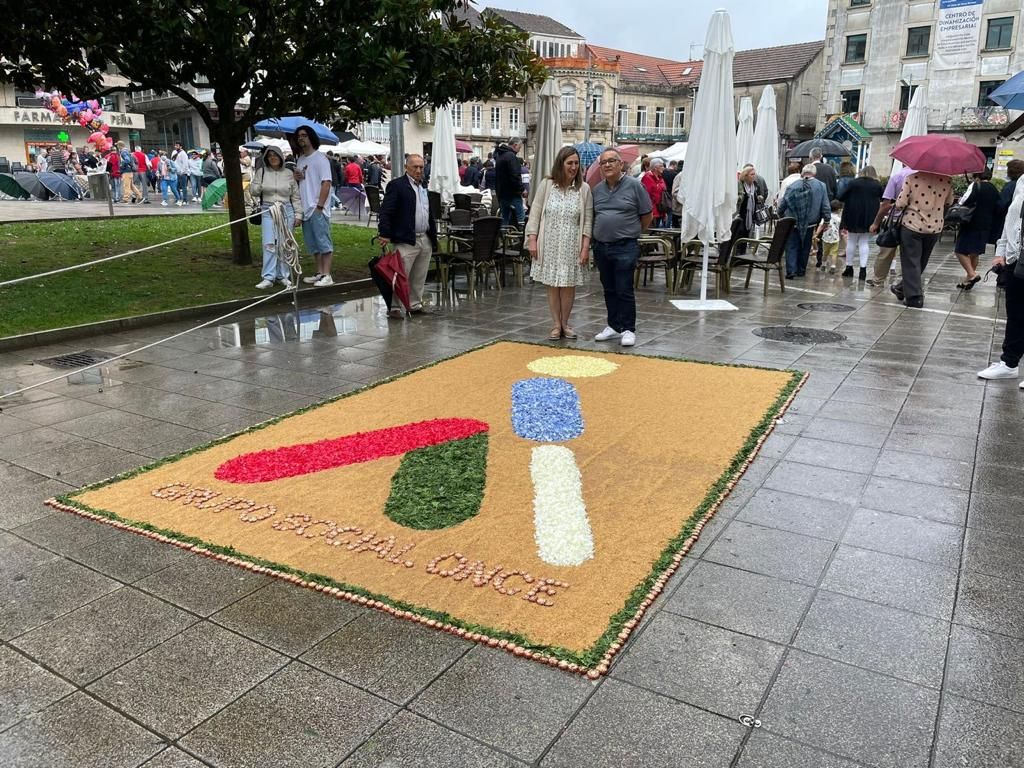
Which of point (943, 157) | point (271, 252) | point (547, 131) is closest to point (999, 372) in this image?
point (943, 157)

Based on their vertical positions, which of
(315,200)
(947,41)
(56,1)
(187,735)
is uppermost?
(947,41)

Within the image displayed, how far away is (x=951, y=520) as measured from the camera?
151 inches

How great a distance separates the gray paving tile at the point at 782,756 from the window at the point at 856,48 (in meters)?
48.3

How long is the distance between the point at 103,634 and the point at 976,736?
2.98 metres

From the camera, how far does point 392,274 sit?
8852 millimetres

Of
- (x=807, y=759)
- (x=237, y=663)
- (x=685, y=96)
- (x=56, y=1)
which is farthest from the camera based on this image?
(x=685, y=96)

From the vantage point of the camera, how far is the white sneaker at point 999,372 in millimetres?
6309

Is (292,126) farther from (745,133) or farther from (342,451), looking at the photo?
(342,451)

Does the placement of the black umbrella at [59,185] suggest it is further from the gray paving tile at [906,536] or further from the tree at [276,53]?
the gray paving tile at [906,536]

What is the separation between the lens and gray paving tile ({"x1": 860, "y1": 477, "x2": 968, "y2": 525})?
12.8 feet

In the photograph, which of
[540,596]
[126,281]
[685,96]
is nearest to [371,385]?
[540,596]

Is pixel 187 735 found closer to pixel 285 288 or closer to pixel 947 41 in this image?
pixel 285 288

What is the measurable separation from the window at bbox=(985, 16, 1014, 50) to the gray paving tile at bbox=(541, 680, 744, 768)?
149 feet

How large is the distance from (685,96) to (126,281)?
62444mm
